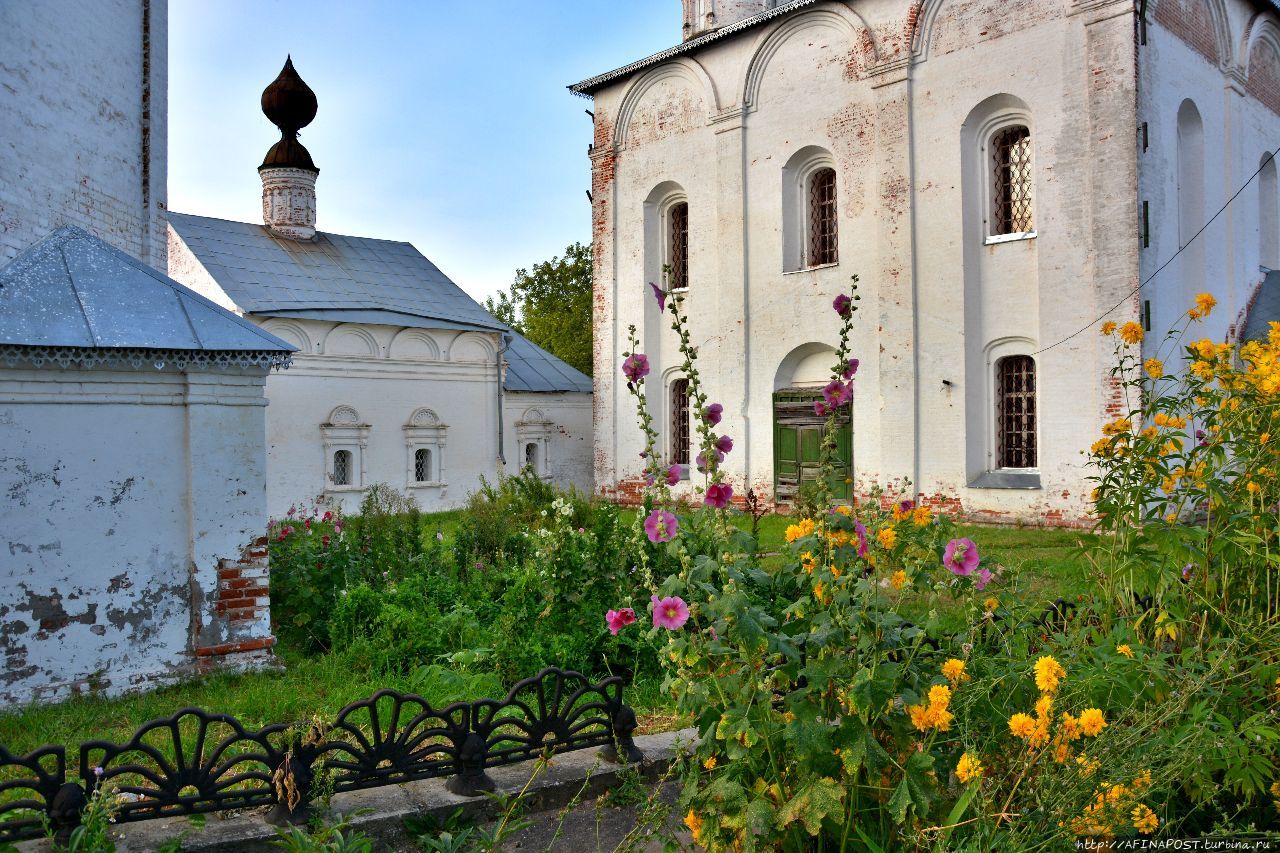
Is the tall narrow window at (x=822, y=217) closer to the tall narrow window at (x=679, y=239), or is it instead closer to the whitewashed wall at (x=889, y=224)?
the whitewashed wall at (x=889, y=224)

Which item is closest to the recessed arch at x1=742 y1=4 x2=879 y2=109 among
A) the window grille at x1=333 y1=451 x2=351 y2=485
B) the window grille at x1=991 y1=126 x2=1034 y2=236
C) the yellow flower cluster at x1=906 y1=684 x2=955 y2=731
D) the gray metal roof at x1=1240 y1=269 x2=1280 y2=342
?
the window grille at x1=991 y1=126 x2=1034 y2=236

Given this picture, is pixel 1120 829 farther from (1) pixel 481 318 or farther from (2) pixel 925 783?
(1) pixel 481 318

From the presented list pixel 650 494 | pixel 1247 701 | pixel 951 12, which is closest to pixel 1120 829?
pixel 1247 701

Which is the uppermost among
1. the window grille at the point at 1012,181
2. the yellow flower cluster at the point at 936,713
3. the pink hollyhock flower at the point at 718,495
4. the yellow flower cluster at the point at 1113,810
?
the window grille at the point at 1012,181

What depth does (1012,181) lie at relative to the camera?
13492 millimetres

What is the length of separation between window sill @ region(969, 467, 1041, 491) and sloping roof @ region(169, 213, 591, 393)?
9.53 m

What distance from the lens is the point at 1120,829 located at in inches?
89.0

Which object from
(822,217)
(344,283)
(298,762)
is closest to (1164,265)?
(822,217)

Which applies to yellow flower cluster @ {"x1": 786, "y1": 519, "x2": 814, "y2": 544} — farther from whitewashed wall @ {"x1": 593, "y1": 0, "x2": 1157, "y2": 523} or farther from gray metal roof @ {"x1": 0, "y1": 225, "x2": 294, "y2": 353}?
whitewashed wall @ {"x1": 593, "y1": 0, "x2": 1157, "y2": 523}

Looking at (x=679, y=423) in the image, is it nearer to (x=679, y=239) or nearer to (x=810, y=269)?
(x=679, y=239)

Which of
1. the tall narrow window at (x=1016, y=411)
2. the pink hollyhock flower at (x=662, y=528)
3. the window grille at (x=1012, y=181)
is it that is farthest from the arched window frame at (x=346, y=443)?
the pink hollyhock flower at (x=662, y=528)

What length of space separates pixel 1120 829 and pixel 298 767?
238cm

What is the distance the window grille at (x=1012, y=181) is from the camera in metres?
13.3

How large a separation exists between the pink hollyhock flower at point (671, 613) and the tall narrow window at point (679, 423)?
15.1m
